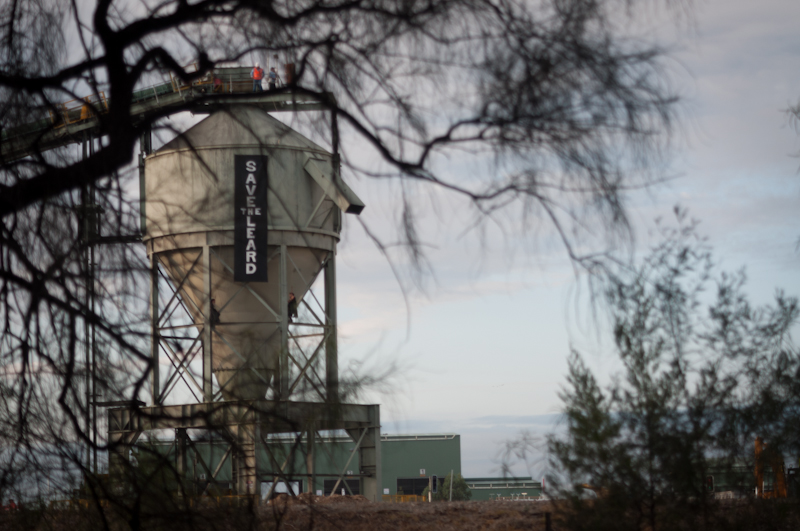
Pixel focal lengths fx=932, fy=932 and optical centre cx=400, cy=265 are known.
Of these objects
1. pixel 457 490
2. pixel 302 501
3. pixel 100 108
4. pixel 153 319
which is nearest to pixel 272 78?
pixel 100 108

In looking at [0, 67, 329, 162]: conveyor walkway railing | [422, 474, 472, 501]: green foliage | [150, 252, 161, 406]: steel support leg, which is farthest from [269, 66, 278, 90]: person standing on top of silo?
[422, 474, 472, 501]: green foliage

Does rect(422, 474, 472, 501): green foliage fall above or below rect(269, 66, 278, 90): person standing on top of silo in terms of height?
below

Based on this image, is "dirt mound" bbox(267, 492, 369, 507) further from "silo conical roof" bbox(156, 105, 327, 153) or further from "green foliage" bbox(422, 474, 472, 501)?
"green foliage" bbox(422, 474, 472, 501)

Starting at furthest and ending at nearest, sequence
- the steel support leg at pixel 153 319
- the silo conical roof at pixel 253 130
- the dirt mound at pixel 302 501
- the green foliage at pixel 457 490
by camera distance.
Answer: the green foliage at pixel 457 490 → the silo conical roof at pixel 253 130 → the steel support leg at pixel 153 319 → the dirt mound at pixel 302 501

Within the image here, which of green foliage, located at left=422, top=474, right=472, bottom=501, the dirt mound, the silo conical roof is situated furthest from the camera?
green foliage, located at left=422, top=474, right=472, bottom=501

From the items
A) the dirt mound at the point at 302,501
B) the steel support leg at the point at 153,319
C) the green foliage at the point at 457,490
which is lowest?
the green foliage at the point at 457,490

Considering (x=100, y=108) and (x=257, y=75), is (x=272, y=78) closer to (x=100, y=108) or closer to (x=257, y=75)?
(x=257, y=75)

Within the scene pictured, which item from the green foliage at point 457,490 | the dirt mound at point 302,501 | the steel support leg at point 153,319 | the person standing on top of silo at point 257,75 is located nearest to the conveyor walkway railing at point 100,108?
the person standing on top of silo at point 257,75

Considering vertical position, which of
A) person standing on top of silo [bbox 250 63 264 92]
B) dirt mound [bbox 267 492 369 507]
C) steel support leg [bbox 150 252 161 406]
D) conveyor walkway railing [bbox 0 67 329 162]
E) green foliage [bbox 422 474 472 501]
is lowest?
green foliage [bbox 422 474 472 501]

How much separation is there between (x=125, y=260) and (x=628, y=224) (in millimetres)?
2295

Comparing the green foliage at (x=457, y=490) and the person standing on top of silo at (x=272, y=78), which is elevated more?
the person standing on top of silo at (x=272, y=78)

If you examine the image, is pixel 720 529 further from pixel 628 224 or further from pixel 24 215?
pixel 24 215

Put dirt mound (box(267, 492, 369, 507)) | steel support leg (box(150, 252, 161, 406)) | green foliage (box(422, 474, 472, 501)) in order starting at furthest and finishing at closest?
green foliage (box(422, 474, 472, 501)) < steel support leg (box(150, 252, 161, 406)) < dirt mound (box(267, 492, 369, 507))

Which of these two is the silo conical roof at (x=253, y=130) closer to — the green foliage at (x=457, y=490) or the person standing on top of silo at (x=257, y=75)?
the person standing on top of silo at (x=257, y=75)
